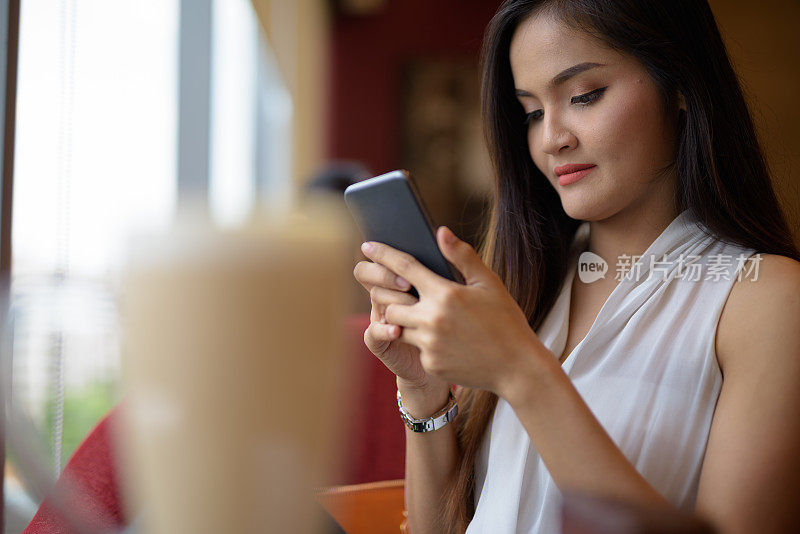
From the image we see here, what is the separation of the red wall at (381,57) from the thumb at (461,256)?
189 inches

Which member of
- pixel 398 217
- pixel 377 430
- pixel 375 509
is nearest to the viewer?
pixel 398 217

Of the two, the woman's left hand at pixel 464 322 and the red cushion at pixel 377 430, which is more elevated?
the woman's left hand at pixel 464 322

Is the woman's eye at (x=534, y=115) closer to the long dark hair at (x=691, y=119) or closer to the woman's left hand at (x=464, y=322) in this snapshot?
the long dark hair at (x=691, y=119)

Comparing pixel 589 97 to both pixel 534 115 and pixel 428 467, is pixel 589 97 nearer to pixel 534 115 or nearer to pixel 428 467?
pixel 534 115

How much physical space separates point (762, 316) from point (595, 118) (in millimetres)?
318

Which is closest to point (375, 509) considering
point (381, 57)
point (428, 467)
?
point (428, 467)

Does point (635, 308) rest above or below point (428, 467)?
above

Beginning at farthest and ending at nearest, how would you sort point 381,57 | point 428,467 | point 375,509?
1. point 381,57
2. point 375,509
3. point 428,467

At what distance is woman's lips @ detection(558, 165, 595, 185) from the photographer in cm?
90

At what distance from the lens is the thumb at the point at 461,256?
1.88ft

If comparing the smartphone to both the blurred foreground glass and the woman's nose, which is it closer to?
the blurred foreground glass

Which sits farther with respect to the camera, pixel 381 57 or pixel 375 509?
pixel 381 57

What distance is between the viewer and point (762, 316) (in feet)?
2.52

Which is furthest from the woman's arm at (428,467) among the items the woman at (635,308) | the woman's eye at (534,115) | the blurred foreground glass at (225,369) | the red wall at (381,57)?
the red wall at (381,57)
